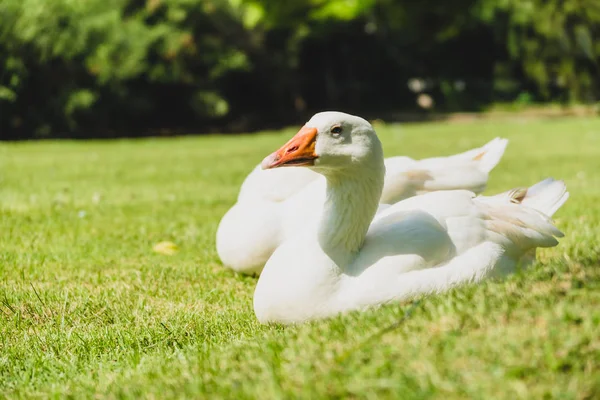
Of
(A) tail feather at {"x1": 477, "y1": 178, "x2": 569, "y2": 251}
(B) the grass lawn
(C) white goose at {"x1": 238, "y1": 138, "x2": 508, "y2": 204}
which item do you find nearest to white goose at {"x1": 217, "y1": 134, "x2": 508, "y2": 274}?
(C) white goose at {"x1": 238, "y1": 138, "x2": 508, "y2": 204}

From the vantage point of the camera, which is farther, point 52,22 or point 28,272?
point 52,22

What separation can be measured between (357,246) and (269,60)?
76.5 ft

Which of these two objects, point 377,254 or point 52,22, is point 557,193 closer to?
point 377,254

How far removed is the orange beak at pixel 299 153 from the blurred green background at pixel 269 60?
1660 centimetres

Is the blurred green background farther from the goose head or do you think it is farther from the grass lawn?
the goose head

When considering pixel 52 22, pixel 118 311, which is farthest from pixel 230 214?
pixel 52 22

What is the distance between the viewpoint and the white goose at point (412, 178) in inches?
184

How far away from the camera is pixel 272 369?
234 centimetres

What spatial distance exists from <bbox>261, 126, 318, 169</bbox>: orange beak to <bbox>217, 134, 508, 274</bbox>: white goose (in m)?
1.02

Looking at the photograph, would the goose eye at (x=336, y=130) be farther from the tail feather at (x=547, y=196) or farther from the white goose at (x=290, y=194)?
the tail feather at (x=547, y=196)

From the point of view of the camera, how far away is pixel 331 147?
3.28 metres

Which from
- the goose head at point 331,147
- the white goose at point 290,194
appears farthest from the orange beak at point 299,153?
the white goose at point 290,194

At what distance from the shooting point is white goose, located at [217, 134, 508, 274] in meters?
4.50

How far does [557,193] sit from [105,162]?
966 cm
